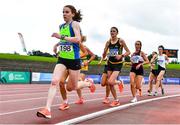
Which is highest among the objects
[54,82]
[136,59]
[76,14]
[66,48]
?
[76,14]

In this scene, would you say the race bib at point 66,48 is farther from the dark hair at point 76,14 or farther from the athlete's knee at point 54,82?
the athlete's knee at point 54,82

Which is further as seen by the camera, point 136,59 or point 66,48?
point 136,59

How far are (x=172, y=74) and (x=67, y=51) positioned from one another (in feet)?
191

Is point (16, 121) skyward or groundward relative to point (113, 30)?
groundward

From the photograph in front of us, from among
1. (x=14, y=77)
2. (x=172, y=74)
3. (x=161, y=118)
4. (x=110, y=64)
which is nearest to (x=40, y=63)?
(x=14, y=77)

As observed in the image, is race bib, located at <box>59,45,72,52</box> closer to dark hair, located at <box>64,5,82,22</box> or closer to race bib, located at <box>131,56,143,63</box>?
dark hair, located at <box>64,5,82,22</box>

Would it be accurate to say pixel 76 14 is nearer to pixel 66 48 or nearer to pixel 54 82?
pixel 66 48

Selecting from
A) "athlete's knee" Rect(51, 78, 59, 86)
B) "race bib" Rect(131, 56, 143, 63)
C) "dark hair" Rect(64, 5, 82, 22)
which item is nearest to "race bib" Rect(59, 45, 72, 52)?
"dark hair" Rect(64, 5, 82, 22)

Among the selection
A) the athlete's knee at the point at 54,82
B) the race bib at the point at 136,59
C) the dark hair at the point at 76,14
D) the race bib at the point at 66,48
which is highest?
the dark hair at the point at 76,14

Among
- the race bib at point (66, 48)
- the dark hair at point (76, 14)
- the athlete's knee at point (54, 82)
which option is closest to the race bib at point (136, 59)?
the dark hair at point (76, 14)

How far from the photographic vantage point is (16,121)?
9430 millimetres

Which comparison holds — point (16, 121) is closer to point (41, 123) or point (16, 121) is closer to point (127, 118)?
point (41, 123)

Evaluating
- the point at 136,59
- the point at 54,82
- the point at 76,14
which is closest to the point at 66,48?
the point at 76,14

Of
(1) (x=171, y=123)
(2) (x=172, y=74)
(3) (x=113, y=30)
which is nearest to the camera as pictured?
(1) (x=171, y=123)
